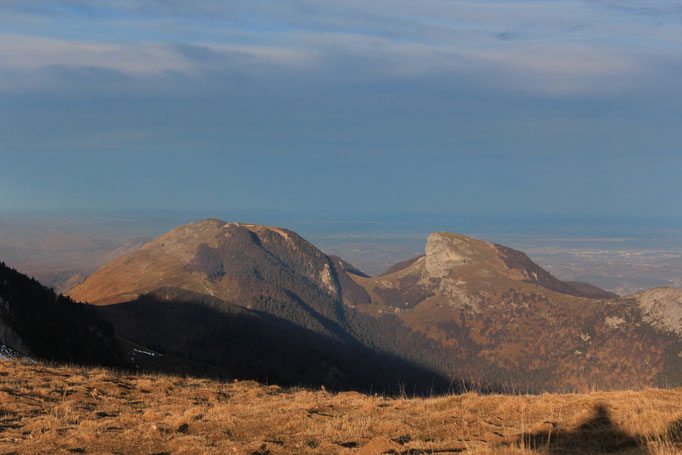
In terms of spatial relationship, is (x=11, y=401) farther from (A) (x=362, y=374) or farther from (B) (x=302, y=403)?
(A) (x=362, y=374)

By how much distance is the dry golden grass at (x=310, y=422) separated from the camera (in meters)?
15.8

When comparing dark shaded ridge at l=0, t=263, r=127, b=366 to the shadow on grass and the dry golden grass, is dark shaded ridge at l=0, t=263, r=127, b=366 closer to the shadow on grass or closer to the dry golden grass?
the dry golden grass

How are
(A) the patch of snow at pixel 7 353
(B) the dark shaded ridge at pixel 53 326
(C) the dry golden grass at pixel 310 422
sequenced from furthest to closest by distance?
(B) the dark shaded ridge at pixel 53 326
(A) the patch of snow at pixel 7 353
(C) the dry golden grass at pixel 310 422

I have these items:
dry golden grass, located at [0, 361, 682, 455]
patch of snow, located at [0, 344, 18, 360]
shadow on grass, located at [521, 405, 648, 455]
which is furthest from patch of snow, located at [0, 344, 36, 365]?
shadow on grass, located at [521, 405, 648, 455]

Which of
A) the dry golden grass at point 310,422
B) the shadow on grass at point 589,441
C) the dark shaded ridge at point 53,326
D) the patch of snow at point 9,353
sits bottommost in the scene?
the dark shaded ridge at point 53,326

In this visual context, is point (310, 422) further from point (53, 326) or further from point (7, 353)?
point (53, 326)

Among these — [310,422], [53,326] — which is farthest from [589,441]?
[53,326]

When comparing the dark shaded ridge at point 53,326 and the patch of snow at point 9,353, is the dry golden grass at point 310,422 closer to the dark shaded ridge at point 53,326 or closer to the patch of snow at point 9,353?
the patch of snow at point 9,353

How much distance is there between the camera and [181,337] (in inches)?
7195

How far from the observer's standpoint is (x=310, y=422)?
19.8 metres

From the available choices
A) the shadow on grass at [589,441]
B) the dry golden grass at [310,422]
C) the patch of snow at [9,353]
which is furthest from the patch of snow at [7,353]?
the shadow on grass at [589,441]

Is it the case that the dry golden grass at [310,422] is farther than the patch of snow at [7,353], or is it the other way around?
the patch of snow at [7,353]

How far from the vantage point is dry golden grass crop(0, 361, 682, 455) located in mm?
15789

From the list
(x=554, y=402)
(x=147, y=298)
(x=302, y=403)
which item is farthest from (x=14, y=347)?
(x=147, y=298)
